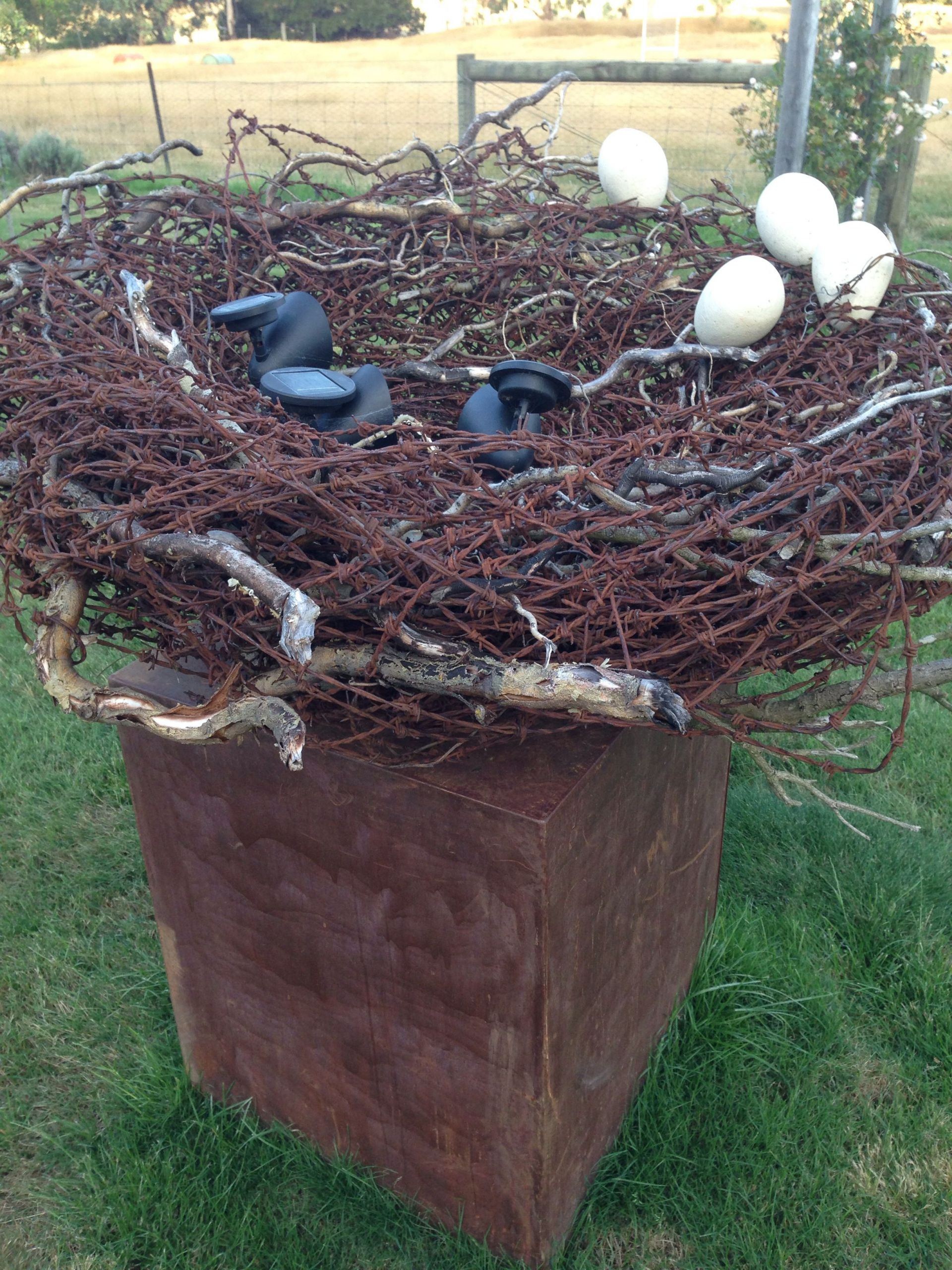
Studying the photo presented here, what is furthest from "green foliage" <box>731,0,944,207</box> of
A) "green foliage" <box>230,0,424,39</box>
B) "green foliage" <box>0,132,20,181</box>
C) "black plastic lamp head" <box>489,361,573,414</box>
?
"green foliage" <box>230,0,424,39</box>

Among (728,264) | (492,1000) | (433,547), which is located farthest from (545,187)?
(492,1000)

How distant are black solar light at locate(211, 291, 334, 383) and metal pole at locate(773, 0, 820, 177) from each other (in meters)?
2.55

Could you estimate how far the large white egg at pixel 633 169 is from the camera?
6.81ft

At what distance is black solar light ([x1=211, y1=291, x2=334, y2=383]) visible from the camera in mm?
1624

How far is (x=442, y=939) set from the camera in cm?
148

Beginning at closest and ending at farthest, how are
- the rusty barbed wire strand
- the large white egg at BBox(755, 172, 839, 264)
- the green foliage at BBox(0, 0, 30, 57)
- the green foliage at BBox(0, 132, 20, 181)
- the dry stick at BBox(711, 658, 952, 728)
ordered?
the rusty barbed wire strand < the dry stick at BBox(711, 658, 952, 728) < the large white egg at BBox(755, 172, 839, 264) < the green foliage at BBox(0, 132, 20, 181) < the green foliage at BBox(0, 0, 30, 57)

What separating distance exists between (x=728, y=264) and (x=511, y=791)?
887mm

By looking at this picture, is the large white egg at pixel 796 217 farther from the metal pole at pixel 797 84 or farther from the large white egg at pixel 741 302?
the metal pole at pixel 797 84

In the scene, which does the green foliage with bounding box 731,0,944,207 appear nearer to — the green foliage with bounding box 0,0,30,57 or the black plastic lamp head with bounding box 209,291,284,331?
the black plastic lamp head with bounding box 209,291,284,331

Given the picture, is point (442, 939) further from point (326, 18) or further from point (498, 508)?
point (326, 18)

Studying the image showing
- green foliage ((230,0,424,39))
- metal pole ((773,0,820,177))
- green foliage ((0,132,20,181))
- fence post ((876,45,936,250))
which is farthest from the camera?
green foliage ((230,0,424,39))

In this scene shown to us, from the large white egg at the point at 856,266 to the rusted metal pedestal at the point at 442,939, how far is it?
2.43 ft

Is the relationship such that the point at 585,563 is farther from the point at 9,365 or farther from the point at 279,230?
the point at 279,230

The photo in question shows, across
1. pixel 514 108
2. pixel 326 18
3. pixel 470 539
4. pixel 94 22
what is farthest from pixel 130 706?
pixel 326 18
